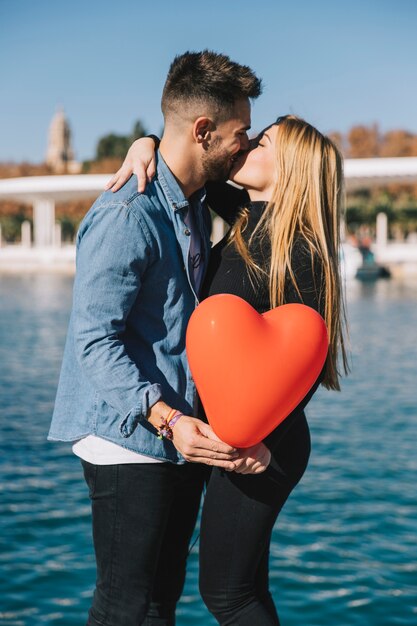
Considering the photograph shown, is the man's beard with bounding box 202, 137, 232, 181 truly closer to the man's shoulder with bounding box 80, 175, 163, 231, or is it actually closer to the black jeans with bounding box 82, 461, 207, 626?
the man's shoulder with bounding box 80, 175, 163, 231

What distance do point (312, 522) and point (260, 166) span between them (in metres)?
4.00

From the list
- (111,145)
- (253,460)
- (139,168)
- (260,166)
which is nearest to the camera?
(253,460)

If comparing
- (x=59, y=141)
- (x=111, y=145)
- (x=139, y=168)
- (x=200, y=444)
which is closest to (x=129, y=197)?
(x=139, y=168)

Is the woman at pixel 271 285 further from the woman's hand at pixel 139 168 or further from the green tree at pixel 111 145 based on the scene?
the green tree at pixel 111 145

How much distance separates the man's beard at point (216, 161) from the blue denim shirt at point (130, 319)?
11 cm

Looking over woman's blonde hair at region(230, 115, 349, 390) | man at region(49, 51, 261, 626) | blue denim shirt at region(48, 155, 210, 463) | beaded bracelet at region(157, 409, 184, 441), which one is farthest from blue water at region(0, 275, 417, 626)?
woman's blonde hair at region(230, 115, 349, 390)

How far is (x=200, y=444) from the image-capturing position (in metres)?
2.14

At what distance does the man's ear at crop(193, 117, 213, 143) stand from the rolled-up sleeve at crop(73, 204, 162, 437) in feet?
0.99

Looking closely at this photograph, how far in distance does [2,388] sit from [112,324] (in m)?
8.90

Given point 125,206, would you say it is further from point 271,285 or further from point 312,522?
point 312,522

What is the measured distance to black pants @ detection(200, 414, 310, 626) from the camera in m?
2.38

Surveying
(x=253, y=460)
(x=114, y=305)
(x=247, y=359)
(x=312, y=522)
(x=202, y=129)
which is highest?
(x=202, y=129)

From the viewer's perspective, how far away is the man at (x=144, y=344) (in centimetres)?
217

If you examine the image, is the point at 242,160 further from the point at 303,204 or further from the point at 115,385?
the point at 115,385
